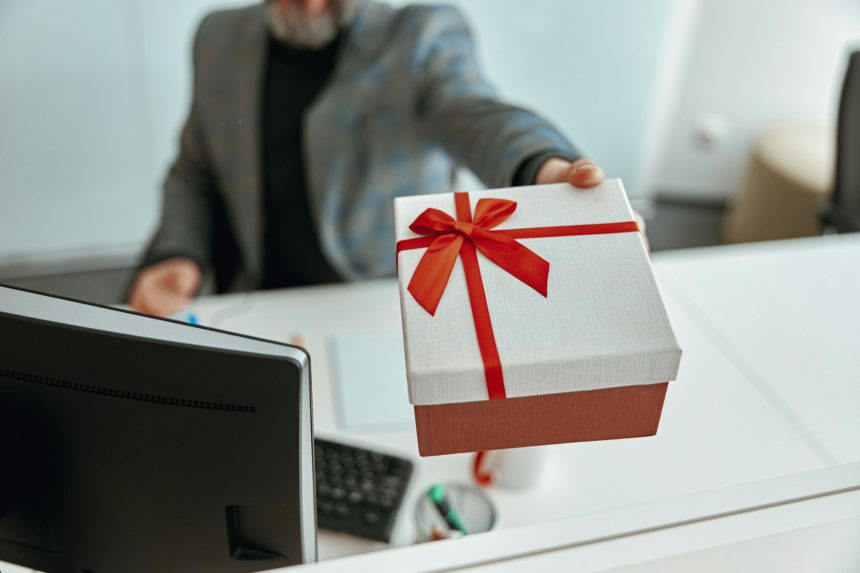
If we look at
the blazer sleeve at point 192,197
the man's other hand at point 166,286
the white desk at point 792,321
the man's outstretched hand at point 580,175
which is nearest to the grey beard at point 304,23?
the blazer sleeve at point 192,197

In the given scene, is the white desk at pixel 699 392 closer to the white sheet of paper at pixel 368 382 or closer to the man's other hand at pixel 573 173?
the white sheet of paper at pixel 368 382

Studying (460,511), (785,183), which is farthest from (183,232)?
(785,183)

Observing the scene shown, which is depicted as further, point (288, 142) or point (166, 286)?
point (288, 142)

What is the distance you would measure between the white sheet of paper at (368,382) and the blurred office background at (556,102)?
1385mm

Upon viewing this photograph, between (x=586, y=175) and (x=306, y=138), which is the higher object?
(x=586, y=175)

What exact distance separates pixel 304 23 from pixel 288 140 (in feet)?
0.65

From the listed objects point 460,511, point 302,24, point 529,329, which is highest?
point 302,24

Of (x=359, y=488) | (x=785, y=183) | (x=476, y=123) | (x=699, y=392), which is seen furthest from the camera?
(x=785, y=183)

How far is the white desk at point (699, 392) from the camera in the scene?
66 centimetres

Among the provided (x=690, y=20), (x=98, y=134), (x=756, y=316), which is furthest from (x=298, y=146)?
(x=690, y=20)

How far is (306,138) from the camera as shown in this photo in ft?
4.26

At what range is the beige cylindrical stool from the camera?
231 cm

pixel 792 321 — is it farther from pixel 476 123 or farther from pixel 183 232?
pixel 183 232

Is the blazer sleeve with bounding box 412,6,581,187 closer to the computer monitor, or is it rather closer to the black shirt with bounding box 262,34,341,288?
the black shirt with bounding box 262,34,341,288
